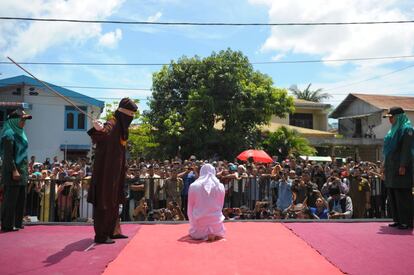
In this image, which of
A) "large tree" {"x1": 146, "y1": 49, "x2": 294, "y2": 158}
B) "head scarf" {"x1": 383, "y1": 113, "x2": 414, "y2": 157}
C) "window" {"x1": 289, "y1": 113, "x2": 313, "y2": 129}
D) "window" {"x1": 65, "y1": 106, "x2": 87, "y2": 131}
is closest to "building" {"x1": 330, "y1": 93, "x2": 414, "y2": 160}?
"window" {"x1": 289, "y1": 113, "x2": 313, "y2": 129}

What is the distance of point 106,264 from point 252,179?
20.6ft

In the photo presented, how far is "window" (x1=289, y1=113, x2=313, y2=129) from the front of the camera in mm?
33719

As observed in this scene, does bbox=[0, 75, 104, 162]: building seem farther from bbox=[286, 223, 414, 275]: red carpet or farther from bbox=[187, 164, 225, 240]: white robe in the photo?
bbox=[286, 223, 414, 275]: red carpet

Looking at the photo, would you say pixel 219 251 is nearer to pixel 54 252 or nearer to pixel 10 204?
pixel 54 252

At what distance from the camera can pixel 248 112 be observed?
22.8 metres

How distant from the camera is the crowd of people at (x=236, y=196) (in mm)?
9758

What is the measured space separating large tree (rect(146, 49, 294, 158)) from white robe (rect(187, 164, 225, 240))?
1481 cm

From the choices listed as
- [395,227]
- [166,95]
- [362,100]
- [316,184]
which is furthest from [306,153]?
[395,227]

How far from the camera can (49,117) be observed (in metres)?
25.6

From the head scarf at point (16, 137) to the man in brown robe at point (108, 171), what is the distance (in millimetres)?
1527

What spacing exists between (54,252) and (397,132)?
5.40 meters

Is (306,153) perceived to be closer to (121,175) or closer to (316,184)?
(316,184)

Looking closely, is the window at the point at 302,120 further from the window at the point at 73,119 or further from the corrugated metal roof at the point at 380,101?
the window at the point at 73,119

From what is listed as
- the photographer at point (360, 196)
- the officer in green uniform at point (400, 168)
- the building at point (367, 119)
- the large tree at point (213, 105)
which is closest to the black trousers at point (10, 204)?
the officer in green uniform at point (400, 168)
